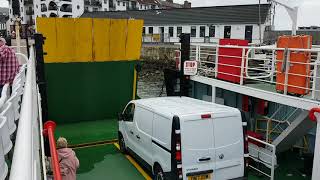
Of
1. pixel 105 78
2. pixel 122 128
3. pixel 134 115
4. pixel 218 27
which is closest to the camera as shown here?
pixel 134 115

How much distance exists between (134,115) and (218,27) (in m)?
42.2

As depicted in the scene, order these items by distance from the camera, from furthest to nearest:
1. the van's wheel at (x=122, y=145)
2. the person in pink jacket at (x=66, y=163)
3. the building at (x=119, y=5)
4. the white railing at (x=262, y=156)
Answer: the building at (x=119, y=5)
the van's wheel at (x=122, y=145)
the white railing at (x=262, y=156)
the person in pink jacket at (x=66, y=163)

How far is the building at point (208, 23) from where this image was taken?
4564cm

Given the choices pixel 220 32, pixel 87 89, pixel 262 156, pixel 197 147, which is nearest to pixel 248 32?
pixel 220 32

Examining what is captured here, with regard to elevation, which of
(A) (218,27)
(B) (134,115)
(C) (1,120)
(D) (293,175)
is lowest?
(D) (293,175)

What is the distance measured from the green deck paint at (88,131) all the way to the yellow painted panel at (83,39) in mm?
2492

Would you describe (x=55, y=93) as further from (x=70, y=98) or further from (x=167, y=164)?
(x=167, y=164)

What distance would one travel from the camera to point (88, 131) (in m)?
11.9

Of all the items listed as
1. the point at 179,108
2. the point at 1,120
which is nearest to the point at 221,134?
the point at 179,108

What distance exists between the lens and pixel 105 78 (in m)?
13.3

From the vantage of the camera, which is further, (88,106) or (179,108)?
(88,106)

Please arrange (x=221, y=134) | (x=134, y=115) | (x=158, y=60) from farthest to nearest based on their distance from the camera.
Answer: (x=158, y=60) < (x=134, y=115) < (x=221, y=134)

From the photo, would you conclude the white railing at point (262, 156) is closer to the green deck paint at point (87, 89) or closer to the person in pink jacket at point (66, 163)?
the person in pink jacket at point (66, 163)

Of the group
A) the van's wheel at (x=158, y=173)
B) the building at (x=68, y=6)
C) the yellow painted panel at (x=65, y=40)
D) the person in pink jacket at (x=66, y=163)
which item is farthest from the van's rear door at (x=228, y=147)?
the building at (x=68, y=6)
